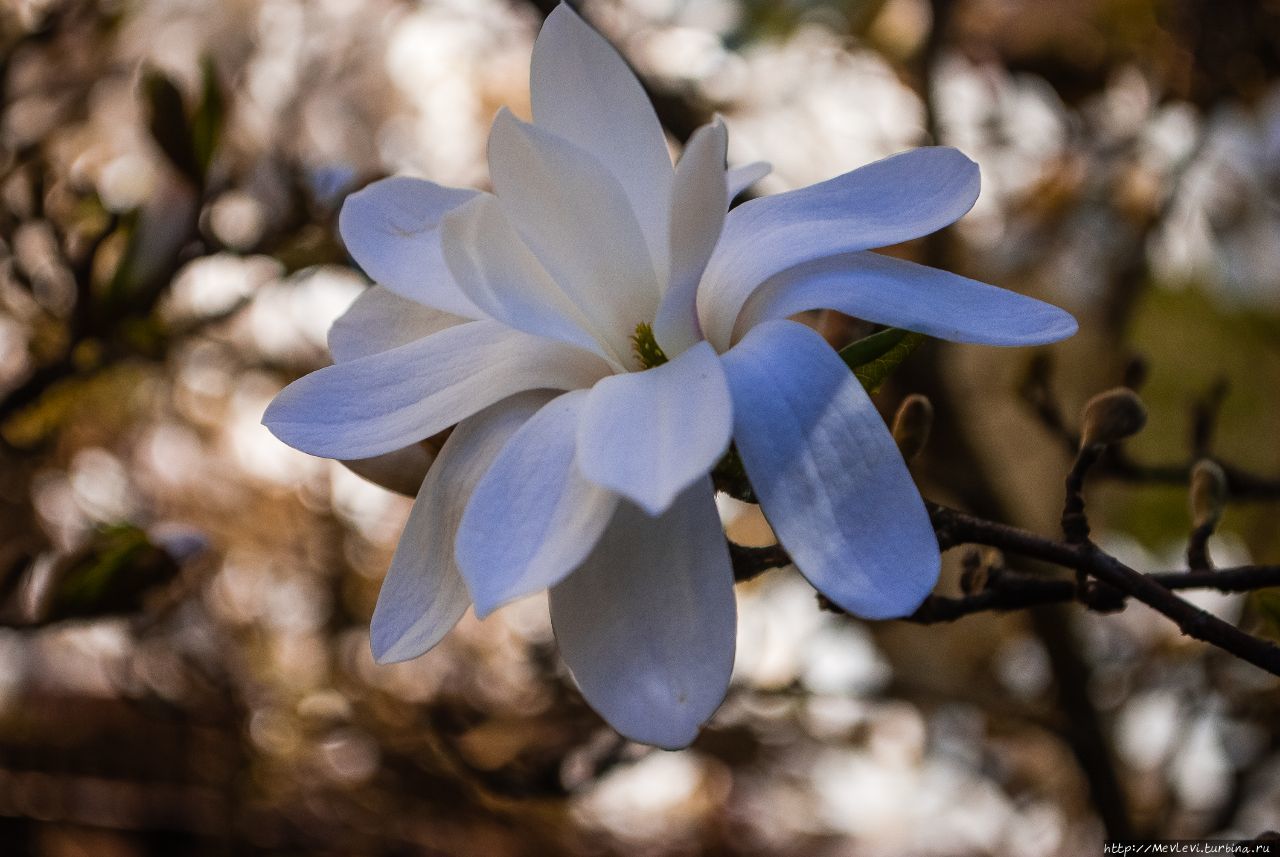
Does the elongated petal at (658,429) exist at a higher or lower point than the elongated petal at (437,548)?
higher

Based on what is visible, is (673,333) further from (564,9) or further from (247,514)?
(247,514)

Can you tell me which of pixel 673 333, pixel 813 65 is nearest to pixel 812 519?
pixel 673 333

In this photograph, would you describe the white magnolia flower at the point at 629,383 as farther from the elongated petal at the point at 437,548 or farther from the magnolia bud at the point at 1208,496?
the magnolia bud at the point at 1208,496

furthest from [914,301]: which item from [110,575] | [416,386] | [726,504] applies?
[726,504]

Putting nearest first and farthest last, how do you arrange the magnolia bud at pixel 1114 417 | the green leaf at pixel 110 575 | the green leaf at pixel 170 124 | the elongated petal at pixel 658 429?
the elongated petal at pixel 658 429 → the magnolia bud at pixel 1114 417 → the green leaf at pixel 110 575 → the green leaf at pixel 170 124

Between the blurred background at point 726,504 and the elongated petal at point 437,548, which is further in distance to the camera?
the blurred background at point 726,504

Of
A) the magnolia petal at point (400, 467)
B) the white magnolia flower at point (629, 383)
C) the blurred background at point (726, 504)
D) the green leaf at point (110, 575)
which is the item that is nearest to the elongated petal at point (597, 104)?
the white magnolia flower at point (629, 383)

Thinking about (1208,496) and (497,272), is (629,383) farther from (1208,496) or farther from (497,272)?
(1208,496)
